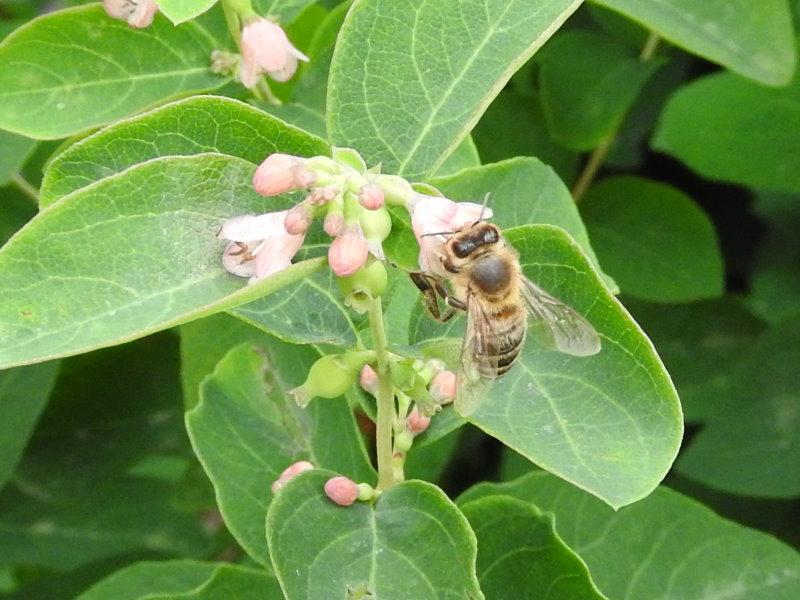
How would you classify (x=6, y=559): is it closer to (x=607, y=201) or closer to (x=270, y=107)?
(x=270, y=107)

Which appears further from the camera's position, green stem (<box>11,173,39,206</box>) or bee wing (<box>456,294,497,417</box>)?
green stem (<box>11,173,39,206</box>)

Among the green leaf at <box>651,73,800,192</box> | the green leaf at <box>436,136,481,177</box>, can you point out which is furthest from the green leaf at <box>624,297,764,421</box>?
the green leaf at <box>436,136,481,177</box>

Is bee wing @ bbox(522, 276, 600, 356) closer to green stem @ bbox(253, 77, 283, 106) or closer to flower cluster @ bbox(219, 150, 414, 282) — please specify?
flower cluster @ bbox(219, 150, 414, 282)

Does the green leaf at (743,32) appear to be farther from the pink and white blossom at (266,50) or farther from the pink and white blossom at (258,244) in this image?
the pink and white blossom at (258,244)

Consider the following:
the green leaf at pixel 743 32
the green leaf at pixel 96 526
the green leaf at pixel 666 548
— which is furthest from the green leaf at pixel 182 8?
the green leaf at pixel 96 526

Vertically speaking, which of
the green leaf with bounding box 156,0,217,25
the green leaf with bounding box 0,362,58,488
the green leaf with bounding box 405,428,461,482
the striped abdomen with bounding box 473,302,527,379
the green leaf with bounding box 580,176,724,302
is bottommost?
the green leaf with bounding box 405,428,461,482

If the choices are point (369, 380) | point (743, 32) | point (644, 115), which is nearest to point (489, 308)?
point (369, 380)
